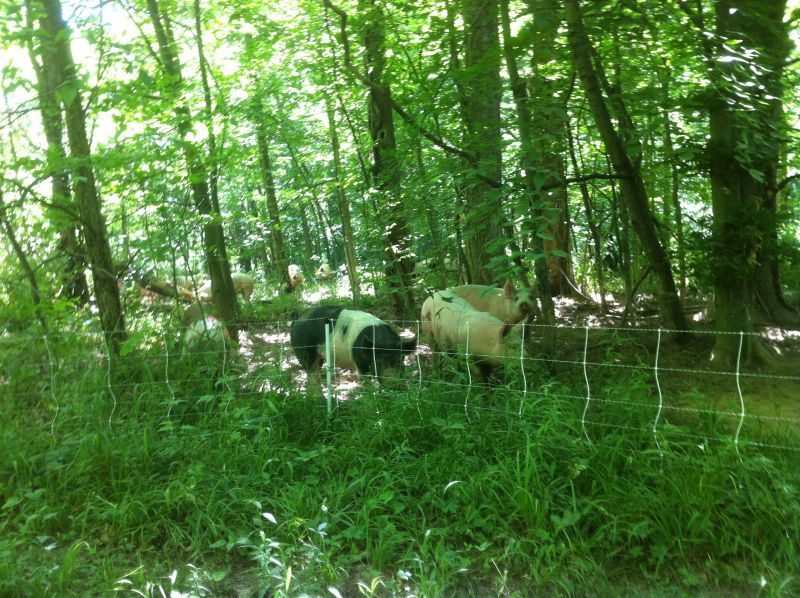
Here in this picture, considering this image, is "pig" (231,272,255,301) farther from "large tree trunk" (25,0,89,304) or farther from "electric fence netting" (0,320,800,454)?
"electric fence netting" (0,320,800,454)

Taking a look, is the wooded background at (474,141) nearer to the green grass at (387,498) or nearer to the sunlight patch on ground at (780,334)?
the sunlight patch on ground at (780,334)

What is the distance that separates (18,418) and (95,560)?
2.06 meters

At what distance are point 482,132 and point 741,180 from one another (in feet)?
8.38

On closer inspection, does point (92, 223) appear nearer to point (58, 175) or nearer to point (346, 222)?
point (58, 175)

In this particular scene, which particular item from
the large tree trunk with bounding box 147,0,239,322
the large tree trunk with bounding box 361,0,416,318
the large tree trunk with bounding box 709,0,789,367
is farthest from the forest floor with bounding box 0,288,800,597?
the large tree trunk with bounding box 361,0,416,318

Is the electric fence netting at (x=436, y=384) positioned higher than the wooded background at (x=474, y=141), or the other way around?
Answer: the wooded background at (x=474, y=141)

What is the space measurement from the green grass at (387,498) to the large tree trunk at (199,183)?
204 centimetres

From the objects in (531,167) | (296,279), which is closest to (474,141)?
(531,167)

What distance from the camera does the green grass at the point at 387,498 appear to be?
3.35 metres

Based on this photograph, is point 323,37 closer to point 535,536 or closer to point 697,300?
point 697,300

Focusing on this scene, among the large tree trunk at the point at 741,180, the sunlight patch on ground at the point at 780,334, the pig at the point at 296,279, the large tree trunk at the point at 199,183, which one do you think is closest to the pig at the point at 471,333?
the large tree trunk at the point at 741,180

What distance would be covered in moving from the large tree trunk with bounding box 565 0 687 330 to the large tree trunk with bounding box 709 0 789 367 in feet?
1.90

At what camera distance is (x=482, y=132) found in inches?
234

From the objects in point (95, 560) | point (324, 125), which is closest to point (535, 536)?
point (95, 560)
